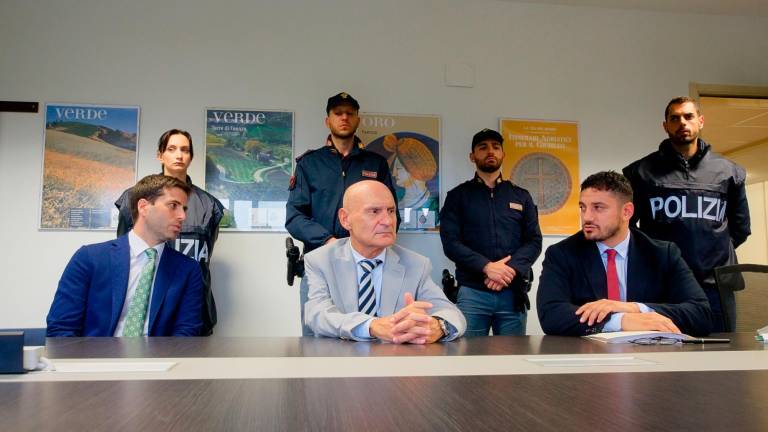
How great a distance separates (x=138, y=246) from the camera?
226 centimetres

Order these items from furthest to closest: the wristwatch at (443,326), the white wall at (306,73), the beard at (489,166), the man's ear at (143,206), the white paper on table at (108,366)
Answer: the white wall at (306,73) → the beard at (489,166) → the man's ear at (143,206) → the wristwatch at (443,326) → the white paper on table at (108,366)

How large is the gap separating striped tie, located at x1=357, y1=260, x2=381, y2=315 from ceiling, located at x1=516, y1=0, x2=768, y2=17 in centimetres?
311

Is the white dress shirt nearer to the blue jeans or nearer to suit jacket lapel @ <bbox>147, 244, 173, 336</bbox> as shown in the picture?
suit jacket lapel @ <bbox>147, 244, 173, 336</bbox>

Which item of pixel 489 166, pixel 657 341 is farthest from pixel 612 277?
pixel 489 166

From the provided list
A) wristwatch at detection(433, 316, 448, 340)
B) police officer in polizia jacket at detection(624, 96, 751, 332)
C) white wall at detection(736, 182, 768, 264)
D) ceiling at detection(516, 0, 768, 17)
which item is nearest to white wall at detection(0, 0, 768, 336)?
ceiling at detection(516, 0, 768, 17)

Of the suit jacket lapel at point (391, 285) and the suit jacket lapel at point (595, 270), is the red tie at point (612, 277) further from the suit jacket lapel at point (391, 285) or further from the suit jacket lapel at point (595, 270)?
the suit jacket lapel at point (391, 285)

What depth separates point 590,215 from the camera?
220cm

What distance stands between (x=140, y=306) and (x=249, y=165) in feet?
6.27

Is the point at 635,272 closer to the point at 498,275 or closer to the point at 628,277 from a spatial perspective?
the point at 628,277

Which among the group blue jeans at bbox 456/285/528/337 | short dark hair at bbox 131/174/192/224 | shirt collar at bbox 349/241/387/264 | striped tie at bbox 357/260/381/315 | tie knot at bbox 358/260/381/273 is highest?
short dark hair at bbox 131/174/192/224

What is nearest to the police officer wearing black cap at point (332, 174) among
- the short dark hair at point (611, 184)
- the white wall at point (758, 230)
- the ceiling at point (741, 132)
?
the short dark hair at point (611, 184)

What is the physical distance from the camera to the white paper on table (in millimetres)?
1021

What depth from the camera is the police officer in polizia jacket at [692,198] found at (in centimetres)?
302

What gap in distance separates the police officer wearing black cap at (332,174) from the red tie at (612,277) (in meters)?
1.48
